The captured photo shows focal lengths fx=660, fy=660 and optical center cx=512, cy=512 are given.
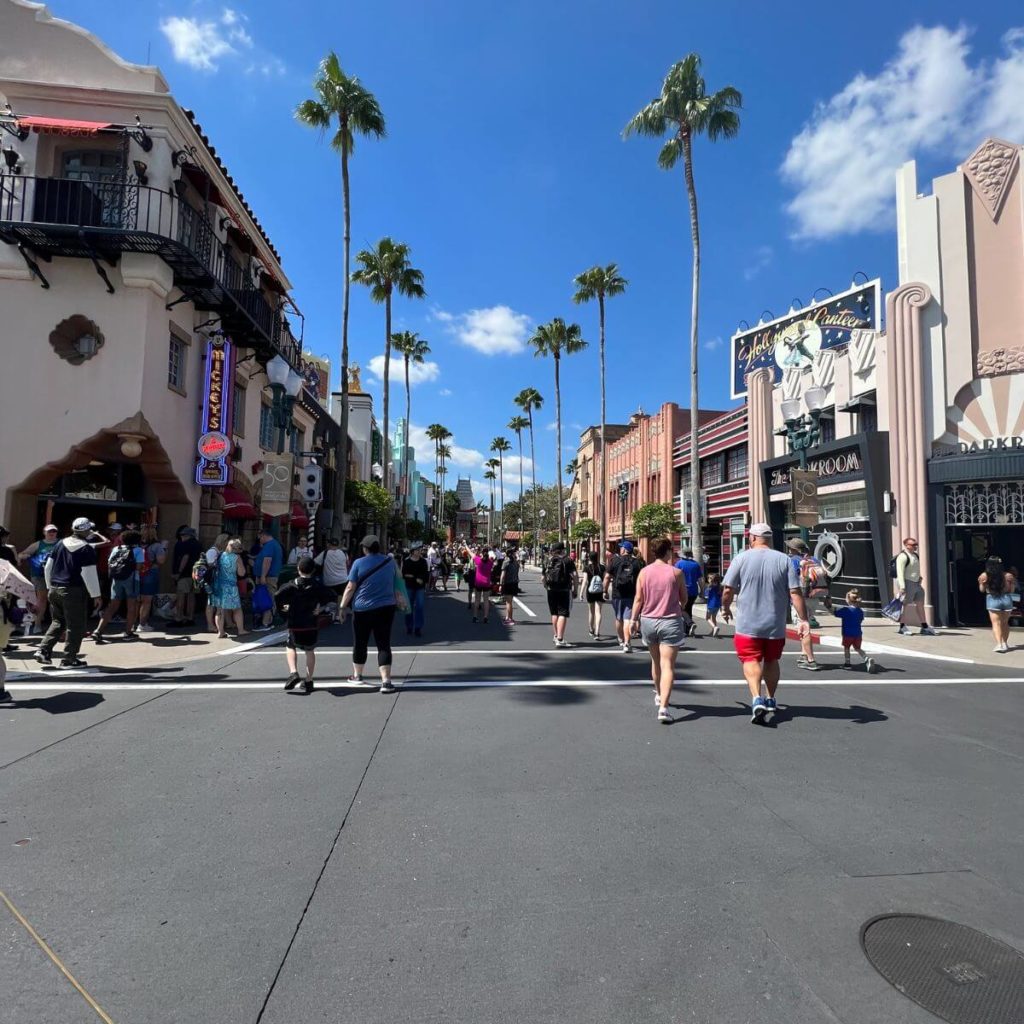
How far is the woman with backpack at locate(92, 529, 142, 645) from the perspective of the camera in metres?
10.4

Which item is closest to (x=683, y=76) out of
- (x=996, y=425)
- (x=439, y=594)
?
(x=996, y=425)

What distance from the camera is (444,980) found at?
259 cm

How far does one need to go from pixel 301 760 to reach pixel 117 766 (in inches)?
52.1

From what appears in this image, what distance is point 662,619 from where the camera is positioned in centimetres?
Result: 648

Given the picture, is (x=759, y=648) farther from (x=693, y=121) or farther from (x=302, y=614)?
(x=693, y=121)

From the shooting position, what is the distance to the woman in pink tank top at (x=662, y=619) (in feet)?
21.0

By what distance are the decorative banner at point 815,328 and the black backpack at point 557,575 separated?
13284 millimetres

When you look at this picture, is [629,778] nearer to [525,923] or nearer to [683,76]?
[525,923]

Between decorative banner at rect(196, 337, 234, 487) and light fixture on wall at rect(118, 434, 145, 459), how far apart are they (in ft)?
5.65

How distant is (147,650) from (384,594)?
4.86 meters

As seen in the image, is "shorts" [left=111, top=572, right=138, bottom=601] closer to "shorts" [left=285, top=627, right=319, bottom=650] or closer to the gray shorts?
"shorts" [left=285, top=627, right=319, bottom=650]

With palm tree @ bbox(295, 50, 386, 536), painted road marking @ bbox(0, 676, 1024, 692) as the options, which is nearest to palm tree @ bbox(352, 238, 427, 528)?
palm tree @ bbox(295, 50, 386, 536)

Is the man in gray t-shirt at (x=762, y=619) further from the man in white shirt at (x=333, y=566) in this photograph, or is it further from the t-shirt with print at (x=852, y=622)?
the man in white shirt at (x=333, y=566)

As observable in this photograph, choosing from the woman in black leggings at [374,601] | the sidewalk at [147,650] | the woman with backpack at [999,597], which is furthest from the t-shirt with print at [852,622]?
the sidewalk at [147,650]
